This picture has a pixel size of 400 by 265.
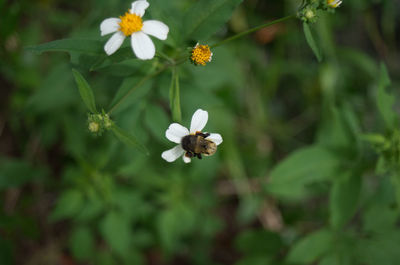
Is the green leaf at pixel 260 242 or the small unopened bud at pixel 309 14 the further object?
the green leaf at pixel 260 242

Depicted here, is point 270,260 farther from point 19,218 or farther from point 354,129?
point 19,218

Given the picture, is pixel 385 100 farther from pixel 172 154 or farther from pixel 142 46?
pixel 142 46

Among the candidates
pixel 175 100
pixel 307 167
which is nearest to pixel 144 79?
pixel 175 100

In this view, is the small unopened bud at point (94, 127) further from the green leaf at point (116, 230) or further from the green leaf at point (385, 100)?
the green leaf at point (385, 100)

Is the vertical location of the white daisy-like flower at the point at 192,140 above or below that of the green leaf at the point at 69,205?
below

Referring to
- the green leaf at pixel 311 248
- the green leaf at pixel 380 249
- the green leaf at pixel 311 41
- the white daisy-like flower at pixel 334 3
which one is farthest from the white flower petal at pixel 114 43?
the green leaf at pixel 380 249

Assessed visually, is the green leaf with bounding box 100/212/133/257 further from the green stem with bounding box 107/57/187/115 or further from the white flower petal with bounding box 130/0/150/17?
the white flower petal with bounding box 130/0/150/17
